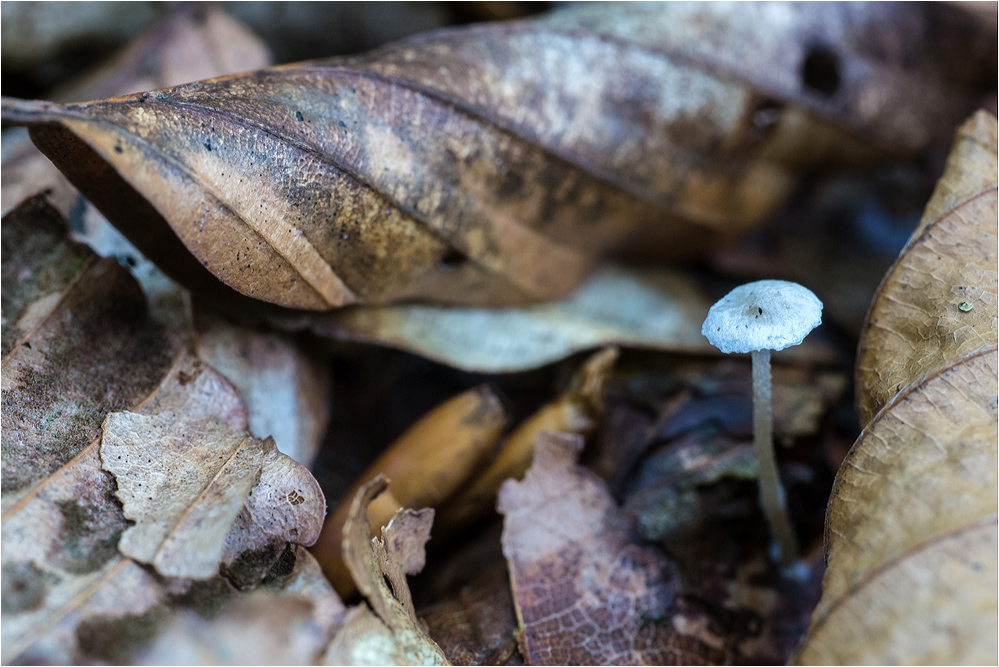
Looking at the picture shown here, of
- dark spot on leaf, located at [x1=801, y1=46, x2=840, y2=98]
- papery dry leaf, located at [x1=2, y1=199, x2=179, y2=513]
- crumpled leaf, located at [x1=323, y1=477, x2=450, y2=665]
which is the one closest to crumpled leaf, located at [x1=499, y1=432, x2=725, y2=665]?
crumpled leaf, located at [x1=323, y1=477, x2=450, y2=665]

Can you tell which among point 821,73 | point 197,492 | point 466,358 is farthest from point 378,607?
point 821,73

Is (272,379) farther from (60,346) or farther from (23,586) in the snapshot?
(23,586)

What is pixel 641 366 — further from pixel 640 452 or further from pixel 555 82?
pixel 555 82

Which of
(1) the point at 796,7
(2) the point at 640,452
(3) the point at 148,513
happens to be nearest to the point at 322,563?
(3) the point at 148,513

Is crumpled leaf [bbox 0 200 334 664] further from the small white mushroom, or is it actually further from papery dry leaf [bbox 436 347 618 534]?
the small white mushroom

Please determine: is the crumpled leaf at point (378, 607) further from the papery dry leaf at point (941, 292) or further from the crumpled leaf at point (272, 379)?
the papery dry leaf at point (941, 292)

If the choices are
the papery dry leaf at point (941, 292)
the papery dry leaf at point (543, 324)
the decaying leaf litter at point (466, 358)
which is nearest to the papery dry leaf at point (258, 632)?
the decaying leaf litter at point (466, 358)
